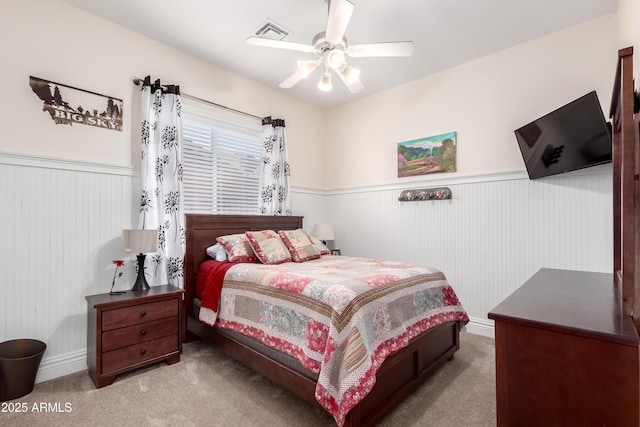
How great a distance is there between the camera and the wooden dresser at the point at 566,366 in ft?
3.29

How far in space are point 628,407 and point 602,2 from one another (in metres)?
3.07

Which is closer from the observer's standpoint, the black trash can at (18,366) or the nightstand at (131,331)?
the black trash can at (18,366)

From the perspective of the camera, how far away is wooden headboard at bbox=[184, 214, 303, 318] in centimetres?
299

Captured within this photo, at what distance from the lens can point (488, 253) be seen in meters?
3.26

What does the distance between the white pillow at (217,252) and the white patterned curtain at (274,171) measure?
2.96ft

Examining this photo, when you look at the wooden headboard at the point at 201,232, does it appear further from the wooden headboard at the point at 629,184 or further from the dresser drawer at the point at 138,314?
the wooden headboard at the point at 629,184

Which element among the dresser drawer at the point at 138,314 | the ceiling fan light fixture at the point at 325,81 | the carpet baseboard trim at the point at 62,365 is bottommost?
the carpet baseboard trim at the point at 62,365

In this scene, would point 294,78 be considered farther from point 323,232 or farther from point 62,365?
point 62,365

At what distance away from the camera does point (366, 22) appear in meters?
2.71

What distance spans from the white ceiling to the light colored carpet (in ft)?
9.75

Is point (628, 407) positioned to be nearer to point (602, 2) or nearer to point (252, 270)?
point (252, 270)

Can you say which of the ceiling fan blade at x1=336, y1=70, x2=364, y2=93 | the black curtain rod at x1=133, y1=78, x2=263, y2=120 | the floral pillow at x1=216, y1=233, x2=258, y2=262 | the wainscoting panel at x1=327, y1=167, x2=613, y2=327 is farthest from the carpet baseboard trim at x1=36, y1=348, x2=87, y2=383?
the wainscoting panel at x1=327, y1=167, x2=613, y2=327

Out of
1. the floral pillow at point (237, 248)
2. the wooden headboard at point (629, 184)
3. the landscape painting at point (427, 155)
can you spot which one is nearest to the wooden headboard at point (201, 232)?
the floral pillow at point (237, 248)

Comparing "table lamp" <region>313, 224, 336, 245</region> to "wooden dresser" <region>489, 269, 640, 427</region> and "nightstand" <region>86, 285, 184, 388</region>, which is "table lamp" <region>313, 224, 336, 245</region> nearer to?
"nightstand" <region>86, 285, 184, 388</region>
